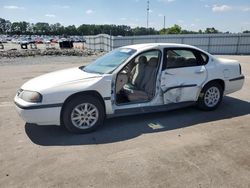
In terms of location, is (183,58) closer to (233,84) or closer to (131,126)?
(233,84)

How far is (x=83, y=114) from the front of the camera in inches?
191

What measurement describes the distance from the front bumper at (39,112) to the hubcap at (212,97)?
11.0ft

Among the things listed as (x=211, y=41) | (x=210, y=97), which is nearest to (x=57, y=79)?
(x=210, y=97)

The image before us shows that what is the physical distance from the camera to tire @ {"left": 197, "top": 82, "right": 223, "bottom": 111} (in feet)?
20.0

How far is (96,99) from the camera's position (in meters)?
4.90

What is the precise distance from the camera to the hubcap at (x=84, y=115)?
4797mm

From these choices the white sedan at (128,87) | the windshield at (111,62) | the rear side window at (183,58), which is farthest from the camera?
the rear side window at (183,58)

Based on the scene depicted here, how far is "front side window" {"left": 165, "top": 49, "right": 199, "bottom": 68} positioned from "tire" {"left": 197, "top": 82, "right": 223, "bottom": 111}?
64 centimetres

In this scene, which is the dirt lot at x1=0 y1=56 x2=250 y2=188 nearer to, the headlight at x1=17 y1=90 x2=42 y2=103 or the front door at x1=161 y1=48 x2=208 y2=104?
the front door at x1=161 y1=48 x2=208 y2=104

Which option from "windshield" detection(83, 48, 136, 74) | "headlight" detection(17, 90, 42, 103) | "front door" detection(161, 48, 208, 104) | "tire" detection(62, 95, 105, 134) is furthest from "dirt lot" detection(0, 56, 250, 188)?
"windshield" detection(83, 48, 136, 74)

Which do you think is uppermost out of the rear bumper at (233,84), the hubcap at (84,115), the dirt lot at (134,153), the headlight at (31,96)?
the headlight at (31,96)

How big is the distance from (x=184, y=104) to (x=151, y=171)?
8.53ft

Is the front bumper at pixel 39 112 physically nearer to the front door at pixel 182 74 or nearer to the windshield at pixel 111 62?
the windshield at pixel 111 62

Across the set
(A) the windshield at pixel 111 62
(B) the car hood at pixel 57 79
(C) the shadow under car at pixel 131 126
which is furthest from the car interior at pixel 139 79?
(B) the car hood at pixel 57 79
